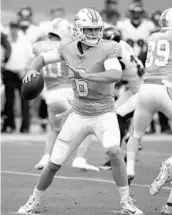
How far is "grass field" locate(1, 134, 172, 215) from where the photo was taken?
8.11m

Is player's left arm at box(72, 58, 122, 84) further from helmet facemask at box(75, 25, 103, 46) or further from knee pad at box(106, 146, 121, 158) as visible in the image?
knee pad at box(106, 146, 121, 158)

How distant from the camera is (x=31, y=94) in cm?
789

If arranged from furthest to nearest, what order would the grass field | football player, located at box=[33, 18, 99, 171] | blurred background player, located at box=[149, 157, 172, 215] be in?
→ 1. football player, located at box=[33, 18, 99, 171]
2. the grass field
3. blurred background player, located at box=[149, 157, 172, 215]

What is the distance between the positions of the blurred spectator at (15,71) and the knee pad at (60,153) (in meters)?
8.01

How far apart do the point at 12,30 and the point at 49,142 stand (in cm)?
534

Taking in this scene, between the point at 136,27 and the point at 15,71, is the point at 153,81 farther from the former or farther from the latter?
the point at 15,71

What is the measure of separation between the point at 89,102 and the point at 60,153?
549 millimetres

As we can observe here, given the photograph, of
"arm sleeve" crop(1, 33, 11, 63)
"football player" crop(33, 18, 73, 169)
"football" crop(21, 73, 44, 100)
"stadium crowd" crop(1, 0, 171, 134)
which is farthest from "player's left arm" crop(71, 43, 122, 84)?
"arm sleeve" crop(1, 33, 11, 63)

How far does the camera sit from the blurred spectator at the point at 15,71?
15781mm

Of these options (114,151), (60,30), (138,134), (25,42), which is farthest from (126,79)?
(25,42)

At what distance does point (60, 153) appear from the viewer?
779 centimetres

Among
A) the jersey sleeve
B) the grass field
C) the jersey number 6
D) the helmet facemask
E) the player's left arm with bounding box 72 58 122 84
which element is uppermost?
the helmet facemask

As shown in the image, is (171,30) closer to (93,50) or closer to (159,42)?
(159,42)

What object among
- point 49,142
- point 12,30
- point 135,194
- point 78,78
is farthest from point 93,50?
point 12,30
